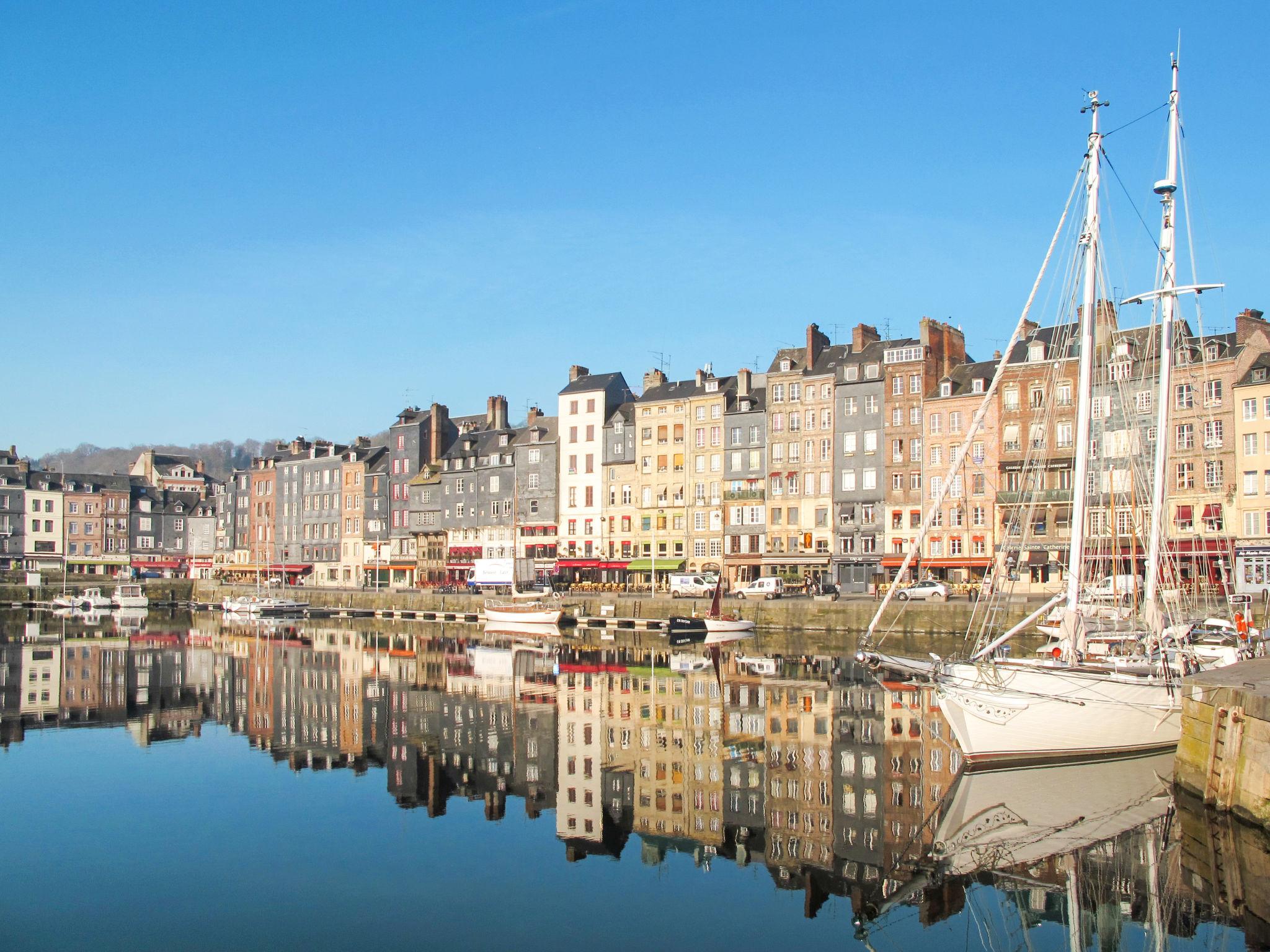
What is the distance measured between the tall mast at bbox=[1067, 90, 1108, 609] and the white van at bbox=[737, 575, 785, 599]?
43.4m

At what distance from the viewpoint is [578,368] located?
97.8m

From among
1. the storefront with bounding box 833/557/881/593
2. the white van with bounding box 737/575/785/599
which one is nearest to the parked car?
the white van with bounding box 737/575/785/599

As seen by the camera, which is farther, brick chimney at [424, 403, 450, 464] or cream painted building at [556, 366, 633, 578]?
brick chimney at [424, 403, 450, 464]

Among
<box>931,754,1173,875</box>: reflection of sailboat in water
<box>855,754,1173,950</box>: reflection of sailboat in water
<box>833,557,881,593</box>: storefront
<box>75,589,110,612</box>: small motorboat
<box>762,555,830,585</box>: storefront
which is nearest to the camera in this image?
<box>855,754,1173,950</box>: reflection of sailboat in water

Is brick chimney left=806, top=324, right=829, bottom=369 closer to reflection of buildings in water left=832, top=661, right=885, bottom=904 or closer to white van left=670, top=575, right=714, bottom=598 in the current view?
white van left=670, top=575, right=714, bottom=598

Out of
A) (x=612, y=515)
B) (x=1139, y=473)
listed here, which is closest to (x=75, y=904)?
(x=1139, y=473)

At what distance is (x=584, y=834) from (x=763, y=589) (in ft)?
165

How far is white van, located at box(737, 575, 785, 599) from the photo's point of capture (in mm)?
72000

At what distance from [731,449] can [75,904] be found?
6993 cm

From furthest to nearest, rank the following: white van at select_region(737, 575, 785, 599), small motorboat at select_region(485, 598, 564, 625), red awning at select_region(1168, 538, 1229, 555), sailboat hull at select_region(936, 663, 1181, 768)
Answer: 1. small motorboat at select_region(485, 598, 564, 625)
2. white van at select_region(737, 575, 785, 599)
3. red awning at select_region(1168, 538, 1229, 555)
4. sailboat hull at select_region(936, 663, 1181, 768)

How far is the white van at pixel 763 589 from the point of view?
236 ft

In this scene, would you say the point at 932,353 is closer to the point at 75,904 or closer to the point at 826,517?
the point at 826,517

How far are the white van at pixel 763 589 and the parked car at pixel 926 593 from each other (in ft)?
32.4

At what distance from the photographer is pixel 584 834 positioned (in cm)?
2311
